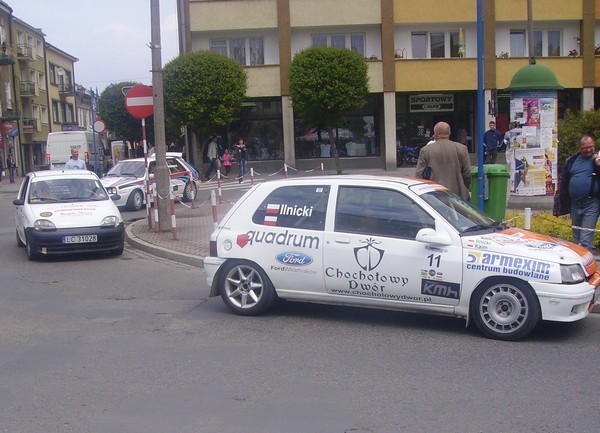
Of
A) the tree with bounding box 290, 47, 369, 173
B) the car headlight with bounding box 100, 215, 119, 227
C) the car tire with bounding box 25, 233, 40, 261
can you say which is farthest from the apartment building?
the car tire with bounding box 25, 233, 40, 261

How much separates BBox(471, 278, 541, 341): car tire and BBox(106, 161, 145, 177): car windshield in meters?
15.7

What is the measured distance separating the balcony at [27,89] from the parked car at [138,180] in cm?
4107

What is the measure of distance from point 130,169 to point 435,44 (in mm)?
20630

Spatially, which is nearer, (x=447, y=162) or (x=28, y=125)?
(x=447, y=162)

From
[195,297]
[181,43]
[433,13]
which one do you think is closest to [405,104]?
[433,13]

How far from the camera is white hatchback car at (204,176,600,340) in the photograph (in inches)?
275

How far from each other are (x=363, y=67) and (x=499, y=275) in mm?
27295

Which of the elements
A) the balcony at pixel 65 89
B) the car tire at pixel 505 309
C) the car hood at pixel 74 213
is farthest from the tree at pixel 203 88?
the balcony at pixel 65 89

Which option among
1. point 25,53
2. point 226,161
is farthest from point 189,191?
point 25,53

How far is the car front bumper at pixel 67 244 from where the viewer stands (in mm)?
12500

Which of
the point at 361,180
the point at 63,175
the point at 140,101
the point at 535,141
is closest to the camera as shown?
the point at 361,180

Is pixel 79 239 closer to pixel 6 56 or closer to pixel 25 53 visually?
pixel 6 56

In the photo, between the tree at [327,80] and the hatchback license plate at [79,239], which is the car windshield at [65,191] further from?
the tree at [327,80]

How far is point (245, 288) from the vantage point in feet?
27.5
